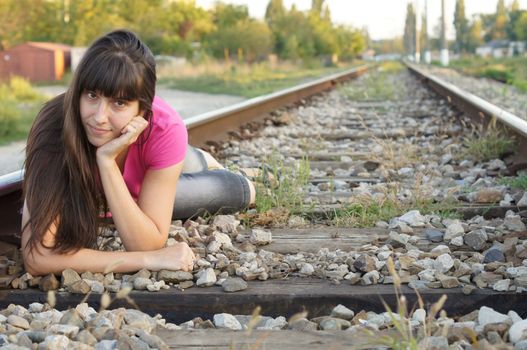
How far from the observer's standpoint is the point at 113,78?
243 cm

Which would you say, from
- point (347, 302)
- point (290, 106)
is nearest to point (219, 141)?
point (347, 302)

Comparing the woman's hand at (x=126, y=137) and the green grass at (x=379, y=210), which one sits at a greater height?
the woman's hand at (x=126, y=137)

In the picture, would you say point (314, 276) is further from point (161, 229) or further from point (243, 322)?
point (161, 229)

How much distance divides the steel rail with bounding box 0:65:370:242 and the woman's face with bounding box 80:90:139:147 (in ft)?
2.08

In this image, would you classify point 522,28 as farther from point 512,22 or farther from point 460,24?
point 512,22

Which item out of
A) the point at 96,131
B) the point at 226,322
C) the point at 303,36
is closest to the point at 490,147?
the point at 96,131

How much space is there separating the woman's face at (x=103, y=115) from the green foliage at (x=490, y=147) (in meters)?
3.10

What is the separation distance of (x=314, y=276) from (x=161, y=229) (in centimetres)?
59

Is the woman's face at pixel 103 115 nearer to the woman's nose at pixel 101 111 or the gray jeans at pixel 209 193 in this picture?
the woman's nose at pixel 101 111

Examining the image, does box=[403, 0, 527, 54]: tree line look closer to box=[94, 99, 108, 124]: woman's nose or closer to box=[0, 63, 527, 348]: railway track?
box=[0, 63, 527, 348]: railway track

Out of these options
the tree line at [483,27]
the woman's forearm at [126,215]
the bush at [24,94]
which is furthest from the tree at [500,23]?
the woman's forearm at [126,215]

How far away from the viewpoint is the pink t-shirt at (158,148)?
2.79 metres

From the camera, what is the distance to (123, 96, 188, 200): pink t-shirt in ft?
9.14

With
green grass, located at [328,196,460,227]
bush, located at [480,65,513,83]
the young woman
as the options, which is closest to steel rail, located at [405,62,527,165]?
green grass, located at [328,196,460,227]
